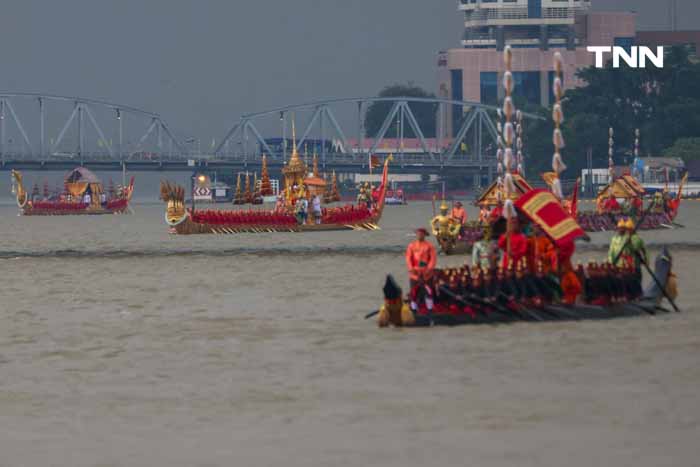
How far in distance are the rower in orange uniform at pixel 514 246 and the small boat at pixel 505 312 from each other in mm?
980

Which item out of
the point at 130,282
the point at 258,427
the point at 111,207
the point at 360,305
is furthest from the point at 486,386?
the point at 111,207

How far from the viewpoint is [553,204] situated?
36500 mm

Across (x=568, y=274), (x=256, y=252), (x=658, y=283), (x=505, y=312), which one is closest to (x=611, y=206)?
(x=256, y=252)

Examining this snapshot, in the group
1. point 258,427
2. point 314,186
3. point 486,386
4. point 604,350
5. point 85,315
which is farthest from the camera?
point 314,186

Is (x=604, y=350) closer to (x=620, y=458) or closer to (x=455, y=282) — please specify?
(x=455, y=282)

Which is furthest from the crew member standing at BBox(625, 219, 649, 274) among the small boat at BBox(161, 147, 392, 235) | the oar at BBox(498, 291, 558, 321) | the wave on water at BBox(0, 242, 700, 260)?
the small boat at BBox(161, 147, 392, 235)

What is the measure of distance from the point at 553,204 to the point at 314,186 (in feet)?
249

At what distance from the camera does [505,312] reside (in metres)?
36.4

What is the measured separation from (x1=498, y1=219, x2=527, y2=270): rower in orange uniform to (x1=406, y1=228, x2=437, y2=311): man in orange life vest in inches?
58.0

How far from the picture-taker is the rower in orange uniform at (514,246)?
3638cm

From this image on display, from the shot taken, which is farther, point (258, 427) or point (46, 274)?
point (46, 274)

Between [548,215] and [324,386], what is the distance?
970 cm

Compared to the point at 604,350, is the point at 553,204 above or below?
above

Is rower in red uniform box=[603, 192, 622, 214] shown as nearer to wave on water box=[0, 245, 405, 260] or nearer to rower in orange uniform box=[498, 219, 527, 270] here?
wave on water box=[0, 245, 405, 260]
